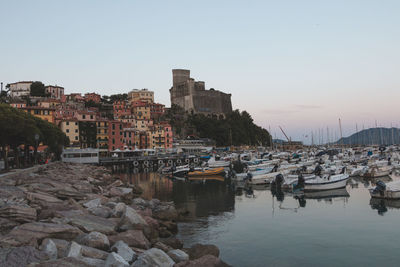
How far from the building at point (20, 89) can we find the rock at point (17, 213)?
125573 millimetres

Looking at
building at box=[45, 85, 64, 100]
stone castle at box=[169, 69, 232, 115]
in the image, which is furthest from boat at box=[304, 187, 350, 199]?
stone castle at box=[169, 69, 232, 115]

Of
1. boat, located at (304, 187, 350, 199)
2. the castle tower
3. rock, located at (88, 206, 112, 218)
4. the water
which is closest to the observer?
the water

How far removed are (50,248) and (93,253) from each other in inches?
54.5

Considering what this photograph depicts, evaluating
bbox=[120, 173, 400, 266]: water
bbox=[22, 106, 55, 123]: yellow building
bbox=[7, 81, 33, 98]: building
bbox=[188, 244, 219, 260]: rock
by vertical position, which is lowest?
bbox=[120, 173, 400, 266]: water

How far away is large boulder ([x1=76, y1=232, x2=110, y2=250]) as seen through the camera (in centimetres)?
1248

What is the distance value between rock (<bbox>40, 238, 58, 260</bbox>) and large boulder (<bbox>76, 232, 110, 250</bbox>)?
1365mm

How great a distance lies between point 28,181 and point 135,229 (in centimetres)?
1176

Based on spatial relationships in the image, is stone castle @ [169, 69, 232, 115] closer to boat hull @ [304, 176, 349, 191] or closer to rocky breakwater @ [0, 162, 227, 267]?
boat hull @ [304, 176, 349, 191]

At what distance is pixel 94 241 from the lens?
12.5 m

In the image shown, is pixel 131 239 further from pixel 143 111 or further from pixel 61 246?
pixel 143 111

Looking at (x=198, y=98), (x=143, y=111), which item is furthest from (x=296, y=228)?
(x=198, y=98)

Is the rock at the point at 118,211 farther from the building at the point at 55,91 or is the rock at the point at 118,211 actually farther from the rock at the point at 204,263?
the building at the point at 55,91

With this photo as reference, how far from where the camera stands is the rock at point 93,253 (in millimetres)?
11422

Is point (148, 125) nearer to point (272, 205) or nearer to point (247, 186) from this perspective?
point (247, 186)
